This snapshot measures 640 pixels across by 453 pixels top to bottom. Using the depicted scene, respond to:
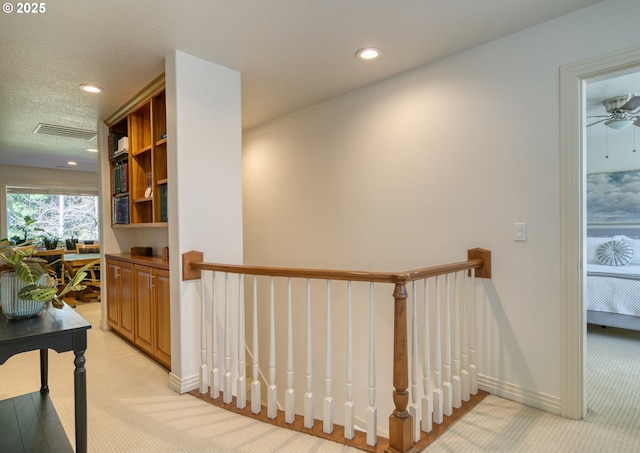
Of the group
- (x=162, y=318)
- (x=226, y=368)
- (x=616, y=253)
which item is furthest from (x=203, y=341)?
(x=616, y=253)

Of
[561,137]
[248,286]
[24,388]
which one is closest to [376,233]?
[561,137]

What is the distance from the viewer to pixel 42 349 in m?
1.61

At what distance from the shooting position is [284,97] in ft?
10.8

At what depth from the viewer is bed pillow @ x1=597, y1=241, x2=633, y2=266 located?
4633 mm

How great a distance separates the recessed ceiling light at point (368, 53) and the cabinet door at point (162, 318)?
2112mm

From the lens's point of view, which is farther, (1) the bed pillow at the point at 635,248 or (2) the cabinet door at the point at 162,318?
(1) the bed pillow at the point at 635,248

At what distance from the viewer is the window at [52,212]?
6.54m

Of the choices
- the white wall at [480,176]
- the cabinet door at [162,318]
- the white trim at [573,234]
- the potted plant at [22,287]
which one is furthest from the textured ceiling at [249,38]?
the cabinet door at [162,318]

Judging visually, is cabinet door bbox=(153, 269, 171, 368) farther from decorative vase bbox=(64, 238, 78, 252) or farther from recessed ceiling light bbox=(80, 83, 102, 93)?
decorative vase bbox=(64, 238, 78, 252)

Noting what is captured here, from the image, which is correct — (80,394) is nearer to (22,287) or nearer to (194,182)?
(22,287)

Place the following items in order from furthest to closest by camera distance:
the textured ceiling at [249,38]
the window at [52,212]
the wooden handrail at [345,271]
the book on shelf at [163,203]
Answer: the window at [52,212] → the book on shelf at [163,203] → the textured ceiling at [249,38] → the wooden handrail at [345,271]

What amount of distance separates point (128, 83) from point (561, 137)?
318 centimetres

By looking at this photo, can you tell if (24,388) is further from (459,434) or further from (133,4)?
(459,434)

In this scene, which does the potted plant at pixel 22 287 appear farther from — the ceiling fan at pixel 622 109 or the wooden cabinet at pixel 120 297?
the ceiling fan at pixel 622 109
